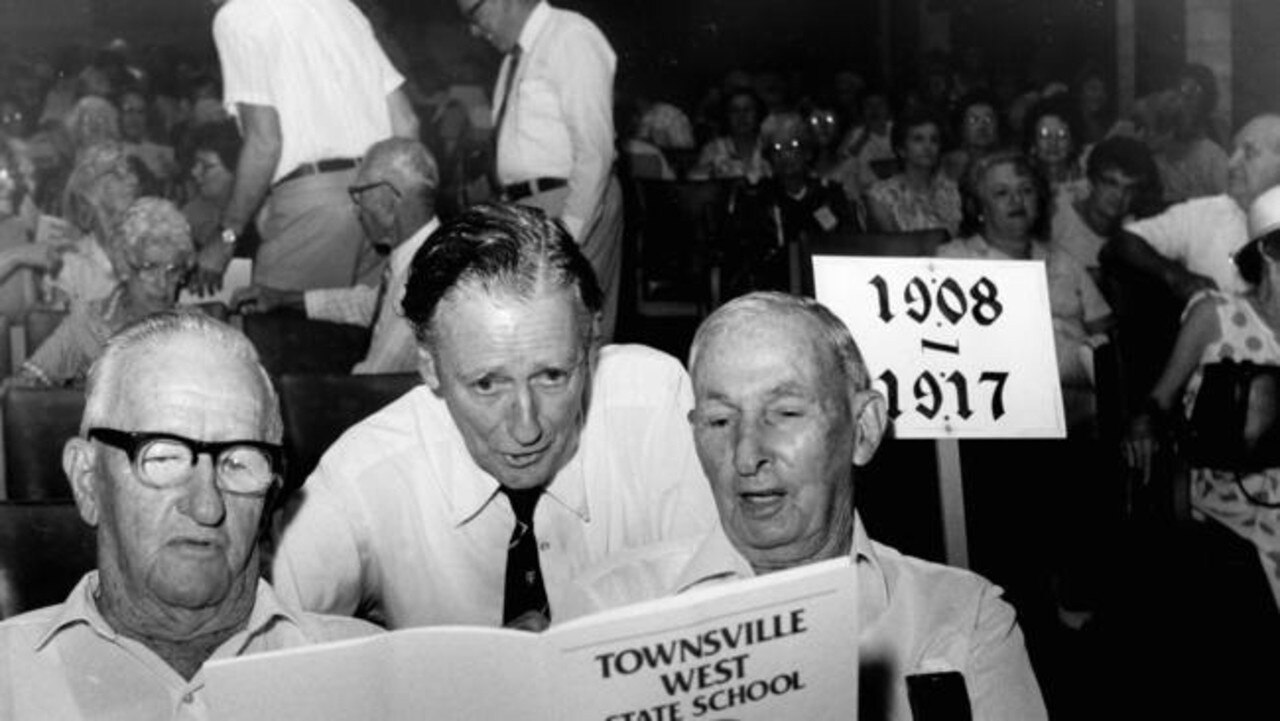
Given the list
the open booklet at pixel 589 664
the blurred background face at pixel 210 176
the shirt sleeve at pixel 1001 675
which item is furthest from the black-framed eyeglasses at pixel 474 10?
the open booklet at pixel 589 664

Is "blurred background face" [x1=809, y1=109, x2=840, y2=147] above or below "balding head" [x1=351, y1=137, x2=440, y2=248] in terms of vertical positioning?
above

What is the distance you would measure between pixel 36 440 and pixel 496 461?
1.10m

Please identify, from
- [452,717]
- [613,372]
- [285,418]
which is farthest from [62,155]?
[452,717]

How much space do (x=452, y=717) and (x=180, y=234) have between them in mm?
3670

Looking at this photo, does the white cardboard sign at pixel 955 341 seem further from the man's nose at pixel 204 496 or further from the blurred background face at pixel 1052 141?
the blurred background face at pixel 1052 141

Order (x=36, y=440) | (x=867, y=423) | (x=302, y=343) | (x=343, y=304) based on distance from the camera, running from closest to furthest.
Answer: (x=867, y=423) → (x=36, y=440) → (x=302, y=343) → (x=343, y=304)

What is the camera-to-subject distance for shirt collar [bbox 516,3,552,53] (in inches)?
224

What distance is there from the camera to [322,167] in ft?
19.3

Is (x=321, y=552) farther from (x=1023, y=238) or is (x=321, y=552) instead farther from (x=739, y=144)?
(x=739, y=144)

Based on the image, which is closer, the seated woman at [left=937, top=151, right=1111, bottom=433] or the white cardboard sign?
the white cardboard sign

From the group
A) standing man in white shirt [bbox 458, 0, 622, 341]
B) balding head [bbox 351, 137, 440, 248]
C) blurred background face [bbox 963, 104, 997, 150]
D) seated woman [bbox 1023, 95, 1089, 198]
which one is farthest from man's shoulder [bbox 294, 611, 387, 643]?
blurred background face [bbox 963, 104, 997, 150]

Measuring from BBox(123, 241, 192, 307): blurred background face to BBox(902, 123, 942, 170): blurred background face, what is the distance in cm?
482

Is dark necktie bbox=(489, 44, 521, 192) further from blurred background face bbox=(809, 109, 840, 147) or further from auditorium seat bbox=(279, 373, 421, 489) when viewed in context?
blurred background face bbox=(809, 109, 840, 147)

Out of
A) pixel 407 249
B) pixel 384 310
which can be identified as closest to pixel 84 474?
pixel 384 310
